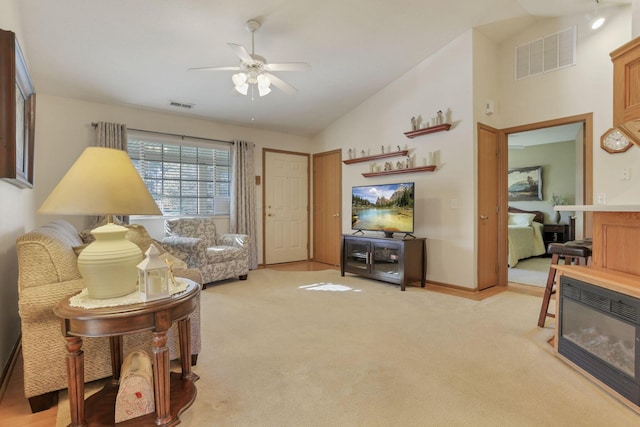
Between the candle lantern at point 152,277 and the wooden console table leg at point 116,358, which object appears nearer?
the candle lantern at point 152,277

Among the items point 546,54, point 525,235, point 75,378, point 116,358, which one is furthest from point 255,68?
point 525,235

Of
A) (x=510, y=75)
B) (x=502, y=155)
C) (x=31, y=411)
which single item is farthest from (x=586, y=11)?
(x=31, y=411)

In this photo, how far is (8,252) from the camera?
2129mm

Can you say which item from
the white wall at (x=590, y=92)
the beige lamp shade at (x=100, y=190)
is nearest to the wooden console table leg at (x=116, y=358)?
the beige lamp shade at (x=100, y=190)

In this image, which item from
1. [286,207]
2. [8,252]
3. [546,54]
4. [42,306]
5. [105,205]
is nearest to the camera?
[105,205]

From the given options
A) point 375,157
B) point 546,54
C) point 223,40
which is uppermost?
point 546,54

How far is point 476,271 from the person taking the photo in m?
3.84

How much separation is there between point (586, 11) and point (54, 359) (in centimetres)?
550

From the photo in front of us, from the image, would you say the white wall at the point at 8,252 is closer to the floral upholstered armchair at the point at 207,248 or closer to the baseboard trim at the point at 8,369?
the baseboard trim at the point at 8,369

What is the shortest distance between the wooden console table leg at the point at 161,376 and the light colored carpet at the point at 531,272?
4.41 meters

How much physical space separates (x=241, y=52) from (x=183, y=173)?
111 inches

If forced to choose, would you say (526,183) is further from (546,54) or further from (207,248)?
(207,248)

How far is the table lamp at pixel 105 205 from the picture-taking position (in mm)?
1335

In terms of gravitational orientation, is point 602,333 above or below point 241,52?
below
